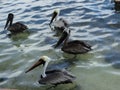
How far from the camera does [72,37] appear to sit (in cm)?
1155

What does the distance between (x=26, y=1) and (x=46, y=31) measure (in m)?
4.82

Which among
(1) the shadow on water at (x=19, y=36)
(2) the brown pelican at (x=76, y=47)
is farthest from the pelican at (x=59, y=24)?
(2) the brown pelican at (x=76, y=47)

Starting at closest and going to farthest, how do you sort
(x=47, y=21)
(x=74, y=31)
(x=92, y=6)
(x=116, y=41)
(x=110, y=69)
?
(x=110, y=69) < (x=116, y=41) < (x=74, y=31) < (x=47, y=21) < (x=92, y=6)

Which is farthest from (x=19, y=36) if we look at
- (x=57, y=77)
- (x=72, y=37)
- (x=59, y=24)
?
(x=57, y=77)

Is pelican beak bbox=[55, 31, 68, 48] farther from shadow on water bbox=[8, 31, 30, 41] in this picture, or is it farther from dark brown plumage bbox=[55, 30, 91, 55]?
shadow on water bbox=[8, 31, 30, 41]

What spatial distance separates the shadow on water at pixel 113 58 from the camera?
9166 mm

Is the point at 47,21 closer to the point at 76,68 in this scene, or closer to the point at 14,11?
the point at 14,11

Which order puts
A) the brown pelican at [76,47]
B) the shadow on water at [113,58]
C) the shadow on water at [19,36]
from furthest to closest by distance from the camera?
the shadow on water at [19,36] → the brown pelican at [76,47] → the shadow on water at [113,58]

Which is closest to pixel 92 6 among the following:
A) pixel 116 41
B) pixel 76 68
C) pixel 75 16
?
pixel 75 16

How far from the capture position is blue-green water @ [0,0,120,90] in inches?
340

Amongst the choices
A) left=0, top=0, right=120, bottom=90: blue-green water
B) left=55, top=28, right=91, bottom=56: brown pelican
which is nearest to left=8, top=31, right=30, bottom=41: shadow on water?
left=0, top=0, right=120, bottom=90: blue-green water

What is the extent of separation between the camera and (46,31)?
12508mm

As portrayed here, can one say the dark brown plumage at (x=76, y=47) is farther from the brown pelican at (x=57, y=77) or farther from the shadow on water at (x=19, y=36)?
the shadow on water at (x=19, y=36)

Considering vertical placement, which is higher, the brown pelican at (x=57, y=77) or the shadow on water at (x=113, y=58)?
the brown pelican at (x=57, y=77)
